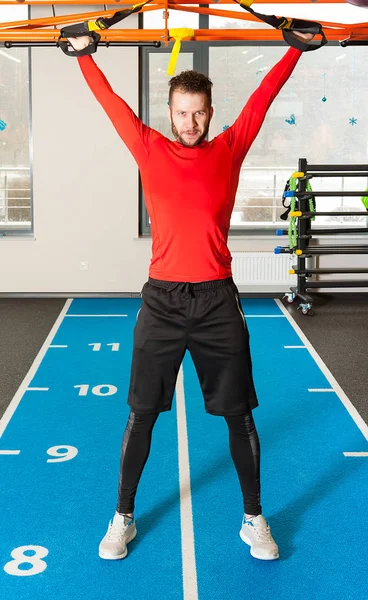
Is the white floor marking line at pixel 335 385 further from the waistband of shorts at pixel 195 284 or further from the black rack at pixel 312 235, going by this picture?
the waistband of shorts at pixel 195 284

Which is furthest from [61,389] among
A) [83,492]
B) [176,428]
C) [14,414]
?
[83,492]

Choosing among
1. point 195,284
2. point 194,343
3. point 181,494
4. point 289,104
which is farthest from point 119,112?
point 289,104

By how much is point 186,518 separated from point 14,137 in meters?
5.34

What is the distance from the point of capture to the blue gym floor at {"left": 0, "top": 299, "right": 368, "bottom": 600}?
249 centimetres

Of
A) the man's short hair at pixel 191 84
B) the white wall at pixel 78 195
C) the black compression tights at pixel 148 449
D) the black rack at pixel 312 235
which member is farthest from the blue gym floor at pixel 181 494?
the white wall at pixel 78 195

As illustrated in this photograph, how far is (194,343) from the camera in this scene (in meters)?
2.49

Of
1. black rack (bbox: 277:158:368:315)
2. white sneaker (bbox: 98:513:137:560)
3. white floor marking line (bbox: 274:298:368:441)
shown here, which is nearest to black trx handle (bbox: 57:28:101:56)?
white sneaker (bbox: 98:513:137:560)

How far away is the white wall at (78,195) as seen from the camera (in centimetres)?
718

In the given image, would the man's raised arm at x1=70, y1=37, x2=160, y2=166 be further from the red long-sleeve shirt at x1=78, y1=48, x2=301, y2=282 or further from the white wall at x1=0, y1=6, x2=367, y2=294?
the white wall at x1=0, y1=6, x2=367, y2=294

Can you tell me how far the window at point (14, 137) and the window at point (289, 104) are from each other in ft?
3.78

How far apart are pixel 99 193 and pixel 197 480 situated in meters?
4.49

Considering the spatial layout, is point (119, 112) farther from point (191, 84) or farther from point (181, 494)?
point (181, 494)

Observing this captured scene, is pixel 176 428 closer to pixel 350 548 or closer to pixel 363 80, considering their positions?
pixel 350 548

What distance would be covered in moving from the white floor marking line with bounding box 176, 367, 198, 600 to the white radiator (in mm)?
3256
